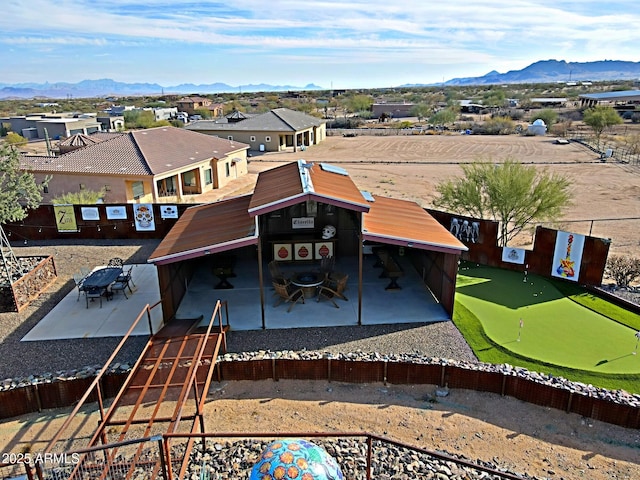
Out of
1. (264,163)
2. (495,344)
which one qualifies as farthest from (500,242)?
(264,163)

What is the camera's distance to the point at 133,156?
28812mm

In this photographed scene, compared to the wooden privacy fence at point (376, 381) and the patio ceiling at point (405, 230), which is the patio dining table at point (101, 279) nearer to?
the wooden privacy fence at point (376, 381)

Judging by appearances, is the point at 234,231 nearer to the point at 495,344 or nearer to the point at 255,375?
the point at 255,375

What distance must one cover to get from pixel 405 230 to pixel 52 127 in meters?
58.4

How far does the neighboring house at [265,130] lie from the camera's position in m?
51.9

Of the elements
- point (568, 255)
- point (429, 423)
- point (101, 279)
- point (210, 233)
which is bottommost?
point (429, 423)

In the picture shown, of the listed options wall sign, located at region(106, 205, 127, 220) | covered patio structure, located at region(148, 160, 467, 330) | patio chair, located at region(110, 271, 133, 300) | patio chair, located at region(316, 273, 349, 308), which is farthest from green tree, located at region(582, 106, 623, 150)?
patio chair, located at region(110, 271, 133, 300)

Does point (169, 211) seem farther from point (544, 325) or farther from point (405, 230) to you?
point (544, 325)

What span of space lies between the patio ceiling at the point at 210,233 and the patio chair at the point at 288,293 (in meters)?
2.15

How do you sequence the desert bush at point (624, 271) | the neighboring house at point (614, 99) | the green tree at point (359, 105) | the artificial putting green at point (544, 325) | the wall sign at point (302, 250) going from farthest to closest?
1. the green tree at point (359, 105)
2. the neighboring house at point (614, 99)
3. the desert bush at point (624, 271)
4. the wall sign at point (302, 250)
5. the artificial putting green at point (544, 325)

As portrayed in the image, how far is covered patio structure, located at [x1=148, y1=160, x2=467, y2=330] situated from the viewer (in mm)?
13211

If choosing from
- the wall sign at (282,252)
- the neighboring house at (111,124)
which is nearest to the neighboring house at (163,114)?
the neighboring house at (111,124)

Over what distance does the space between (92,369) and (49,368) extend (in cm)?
164

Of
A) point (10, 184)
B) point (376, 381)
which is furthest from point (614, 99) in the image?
point (10, 184)
